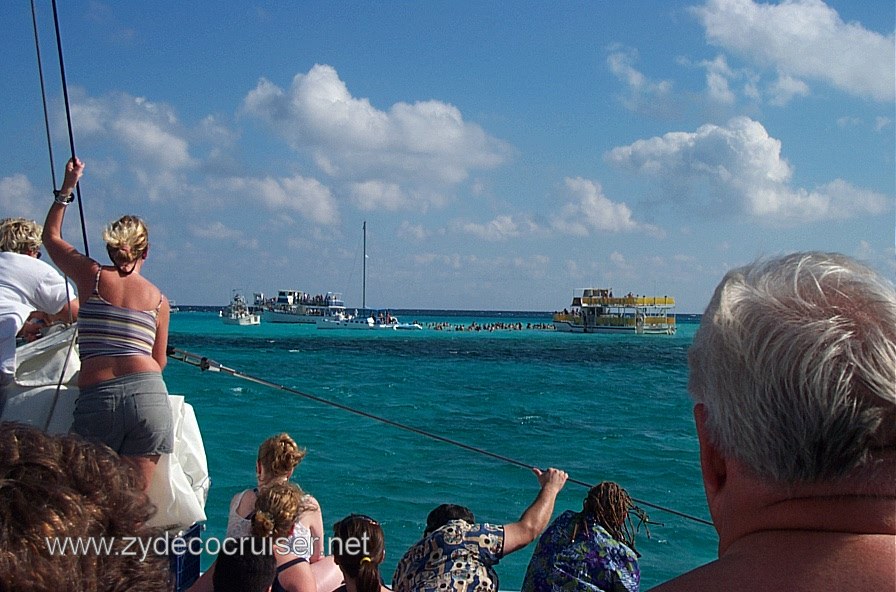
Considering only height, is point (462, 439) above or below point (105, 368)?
below

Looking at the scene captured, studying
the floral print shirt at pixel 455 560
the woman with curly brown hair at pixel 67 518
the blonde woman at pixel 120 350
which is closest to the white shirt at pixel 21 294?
the blonde woman at pixel 120 350

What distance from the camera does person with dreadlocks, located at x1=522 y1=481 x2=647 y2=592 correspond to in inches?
115

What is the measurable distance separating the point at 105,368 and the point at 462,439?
1435 cm

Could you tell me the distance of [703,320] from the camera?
4.10 feet

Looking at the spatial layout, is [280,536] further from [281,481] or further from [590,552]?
[590,552]

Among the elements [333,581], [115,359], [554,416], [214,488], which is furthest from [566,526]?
[554,416]

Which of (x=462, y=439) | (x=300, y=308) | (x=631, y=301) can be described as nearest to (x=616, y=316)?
(x=631, y=301)

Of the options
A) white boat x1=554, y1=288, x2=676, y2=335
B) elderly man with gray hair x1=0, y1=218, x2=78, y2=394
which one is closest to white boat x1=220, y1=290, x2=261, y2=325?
white boat x1=554, y1=288, x2=676, y2=335

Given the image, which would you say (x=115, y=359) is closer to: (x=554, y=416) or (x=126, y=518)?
(x=126, y=518)

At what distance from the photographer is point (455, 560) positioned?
2.71 meters

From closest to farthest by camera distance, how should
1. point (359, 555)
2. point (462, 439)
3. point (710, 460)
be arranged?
point (710, 460), point (359, 555), point (462, 439)

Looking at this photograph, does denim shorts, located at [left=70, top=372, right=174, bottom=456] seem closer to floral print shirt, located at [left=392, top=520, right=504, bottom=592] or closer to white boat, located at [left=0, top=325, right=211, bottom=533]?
Result: white boat, located at [left=0, top=325, right=211, bottom=533]

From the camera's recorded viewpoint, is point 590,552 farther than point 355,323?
No

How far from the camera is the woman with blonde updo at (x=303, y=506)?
3303 mm
